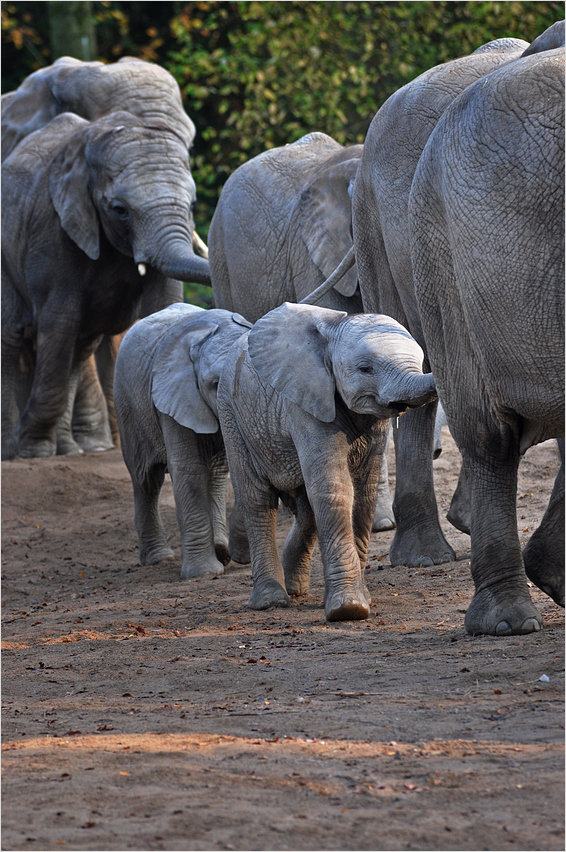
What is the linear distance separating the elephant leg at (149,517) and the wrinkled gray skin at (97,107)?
2.77m

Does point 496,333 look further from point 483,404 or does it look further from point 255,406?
point 255,406

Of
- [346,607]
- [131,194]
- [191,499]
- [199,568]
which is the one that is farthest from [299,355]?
[131,194]

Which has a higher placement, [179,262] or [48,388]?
[179,262]

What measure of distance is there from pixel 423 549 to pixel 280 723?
2.82 metres

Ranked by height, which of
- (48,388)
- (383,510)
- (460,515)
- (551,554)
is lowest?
(383,510)

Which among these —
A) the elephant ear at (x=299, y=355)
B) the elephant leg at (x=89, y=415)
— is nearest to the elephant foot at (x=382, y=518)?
the elephant ear at (x=299, y=355)

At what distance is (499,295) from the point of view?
390 cm

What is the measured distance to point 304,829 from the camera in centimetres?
256

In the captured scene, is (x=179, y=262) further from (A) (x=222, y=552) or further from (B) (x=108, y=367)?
(A) (x=222, y=552)

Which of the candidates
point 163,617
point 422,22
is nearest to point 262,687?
point 163,617

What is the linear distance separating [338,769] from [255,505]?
9.21ft

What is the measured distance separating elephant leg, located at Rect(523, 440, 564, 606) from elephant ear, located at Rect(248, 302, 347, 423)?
3.31 ft

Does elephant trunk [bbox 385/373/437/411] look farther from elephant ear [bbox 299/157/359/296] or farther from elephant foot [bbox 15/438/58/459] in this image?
elephant foot [bbox 15/438/58/459]

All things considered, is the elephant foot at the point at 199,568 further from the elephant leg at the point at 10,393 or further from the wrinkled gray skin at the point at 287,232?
the elephant leg at the point at 10,393
